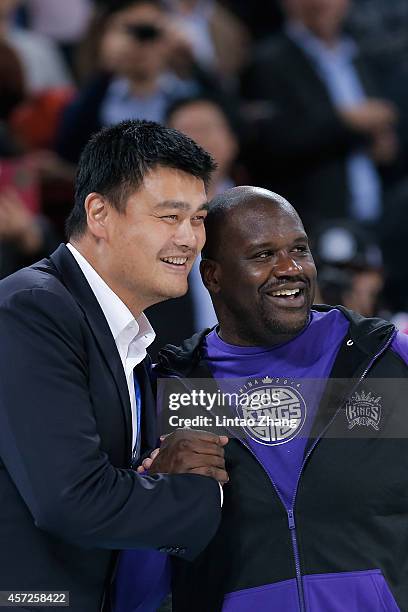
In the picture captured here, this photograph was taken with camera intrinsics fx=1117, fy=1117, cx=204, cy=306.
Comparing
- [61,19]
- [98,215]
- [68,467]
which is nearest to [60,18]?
[61,19]

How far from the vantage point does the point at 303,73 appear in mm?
6039

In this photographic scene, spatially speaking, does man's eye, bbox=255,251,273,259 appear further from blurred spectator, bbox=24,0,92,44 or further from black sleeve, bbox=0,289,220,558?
blurred spectator, bbox=24,0,92,44

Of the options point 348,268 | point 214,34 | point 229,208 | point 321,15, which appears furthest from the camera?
point 214,34

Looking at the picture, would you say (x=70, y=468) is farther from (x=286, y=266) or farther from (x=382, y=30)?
(x=382, y=30)

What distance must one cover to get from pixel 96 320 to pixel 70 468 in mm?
415

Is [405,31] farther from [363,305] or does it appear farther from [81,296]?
[81,296]

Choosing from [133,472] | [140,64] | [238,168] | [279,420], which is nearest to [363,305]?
[238,168]

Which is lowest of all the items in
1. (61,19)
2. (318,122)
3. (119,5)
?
(318,122)

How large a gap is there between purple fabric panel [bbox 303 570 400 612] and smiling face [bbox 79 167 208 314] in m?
0.75

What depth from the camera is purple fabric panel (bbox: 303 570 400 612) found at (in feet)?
8.08

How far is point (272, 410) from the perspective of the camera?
105 inches

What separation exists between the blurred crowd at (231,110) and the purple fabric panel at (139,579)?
6.06 ft

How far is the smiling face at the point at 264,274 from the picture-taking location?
2.68 meters

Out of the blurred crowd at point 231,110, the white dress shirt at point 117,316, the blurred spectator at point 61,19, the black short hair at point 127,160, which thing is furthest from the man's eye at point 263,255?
the blurred spectator at point 61,19
